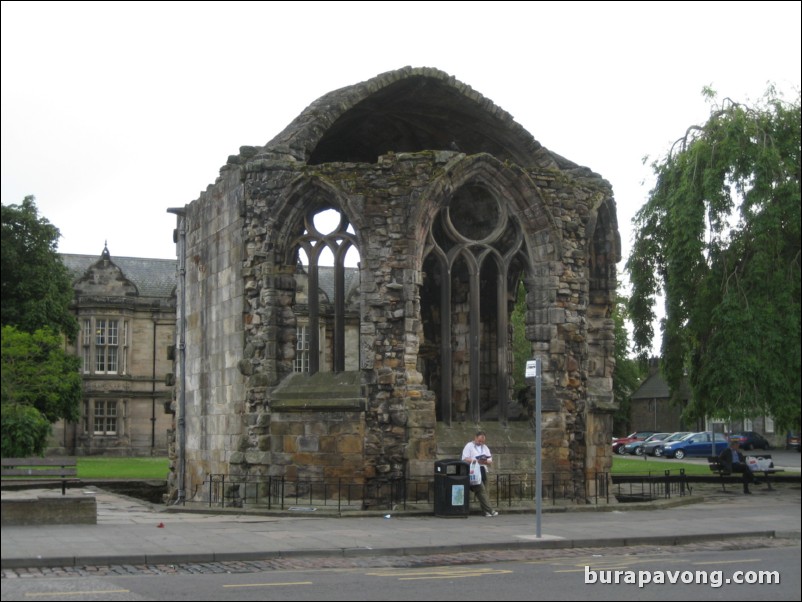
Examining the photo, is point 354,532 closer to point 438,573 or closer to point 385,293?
point 438,573

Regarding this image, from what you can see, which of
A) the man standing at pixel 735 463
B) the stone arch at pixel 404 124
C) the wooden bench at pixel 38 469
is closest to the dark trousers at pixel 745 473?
the man standing at pixel 735 463

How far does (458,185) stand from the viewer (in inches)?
848

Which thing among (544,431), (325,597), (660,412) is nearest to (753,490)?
(544,431)

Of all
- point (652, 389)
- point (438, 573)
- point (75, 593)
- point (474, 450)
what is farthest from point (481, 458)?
point (652, 389)

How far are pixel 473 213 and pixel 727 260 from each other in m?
6.88

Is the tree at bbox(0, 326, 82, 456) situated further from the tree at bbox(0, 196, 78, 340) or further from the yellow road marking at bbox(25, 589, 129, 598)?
the yellow road marking at bbox(25, 589, 129, 598)

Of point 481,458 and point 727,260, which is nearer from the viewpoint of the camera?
point 481,458

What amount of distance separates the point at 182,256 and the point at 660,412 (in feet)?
162

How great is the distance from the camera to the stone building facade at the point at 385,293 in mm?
20656

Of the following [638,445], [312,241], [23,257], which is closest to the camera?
[23,257]

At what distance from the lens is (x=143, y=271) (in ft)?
205

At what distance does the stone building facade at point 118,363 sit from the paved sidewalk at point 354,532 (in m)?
38.3

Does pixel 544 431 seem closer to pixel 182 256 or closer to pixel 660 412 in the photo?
pixel 182 256

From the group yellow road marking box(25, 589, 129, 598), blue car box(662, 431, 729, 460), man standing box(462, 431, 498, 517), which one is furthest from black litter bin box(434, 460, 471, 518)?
blue car box(662, 431, 729, 460)
